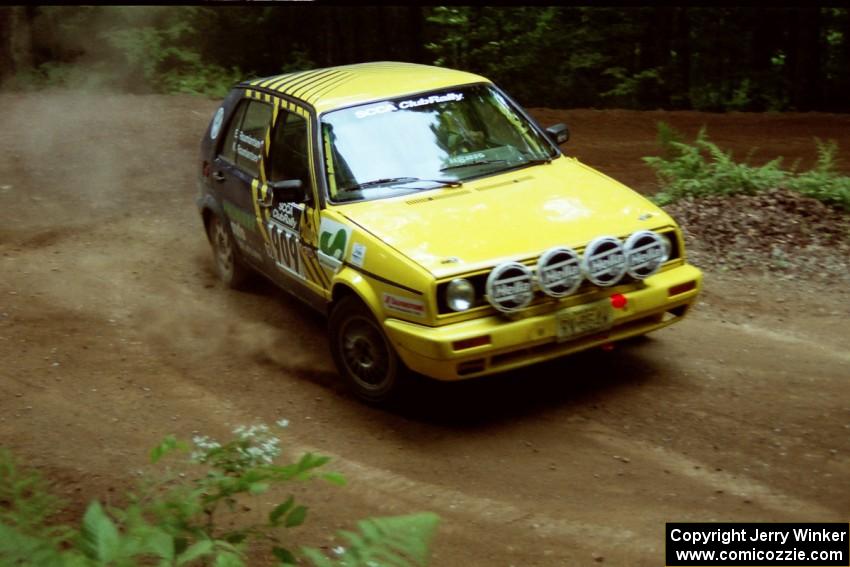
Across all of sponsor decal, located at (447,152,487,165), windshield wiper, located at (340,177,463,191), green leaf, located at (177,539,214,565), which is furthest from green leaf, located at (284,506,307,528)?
sponsor decal, located at (447,152,487,165)

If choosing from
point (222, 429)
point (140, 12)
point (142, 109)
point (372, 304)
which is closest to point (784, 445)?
point (372, 304)

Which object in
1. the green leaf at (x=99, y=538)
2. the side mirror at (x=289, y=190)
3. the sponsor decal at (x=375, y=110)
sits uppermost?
the sponsor decal at (x=375, y=110)

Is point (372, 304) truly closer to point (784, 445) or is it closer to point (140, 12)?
point (784, 445)

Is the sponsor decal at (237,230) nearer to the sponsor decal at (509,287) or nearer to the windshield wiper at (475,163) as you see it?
the windshield wiper at (475,163)

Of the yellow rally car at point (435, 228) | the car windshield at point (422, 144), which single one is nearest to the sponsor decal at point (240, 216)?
the yellow rally car at point (435, 228)

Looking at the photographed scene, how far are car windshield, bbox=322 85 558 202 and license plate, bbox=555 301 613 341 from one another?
1.38 metres

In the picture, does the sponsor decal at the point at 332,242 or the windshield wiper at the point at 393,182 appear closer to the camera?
the sponsor decal at the point at 332,242

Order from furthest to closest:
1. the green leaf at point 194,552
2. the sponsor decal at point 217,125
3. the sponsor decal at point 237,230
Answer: the sponsor decal at point 217,125, the sponsor decal at point 237,230, the green leaf at point 194,552

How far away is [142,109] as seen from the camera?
1664 cm

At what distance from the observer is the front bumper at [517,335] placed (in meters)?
5.80

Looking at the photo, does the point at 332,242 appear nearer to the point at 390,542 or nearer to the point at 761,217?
the point at 390,542

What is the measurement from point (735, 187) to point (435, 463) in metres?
5.41

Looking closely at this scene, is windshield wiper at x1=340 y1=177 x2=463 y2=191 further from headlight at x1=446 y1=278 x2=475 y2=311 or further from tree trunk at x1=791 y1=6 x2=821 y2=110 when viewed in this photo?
tree trunk at x1=791 y1=6 x2=821 y2=110

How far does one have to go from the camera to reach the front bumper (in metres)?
5.80
